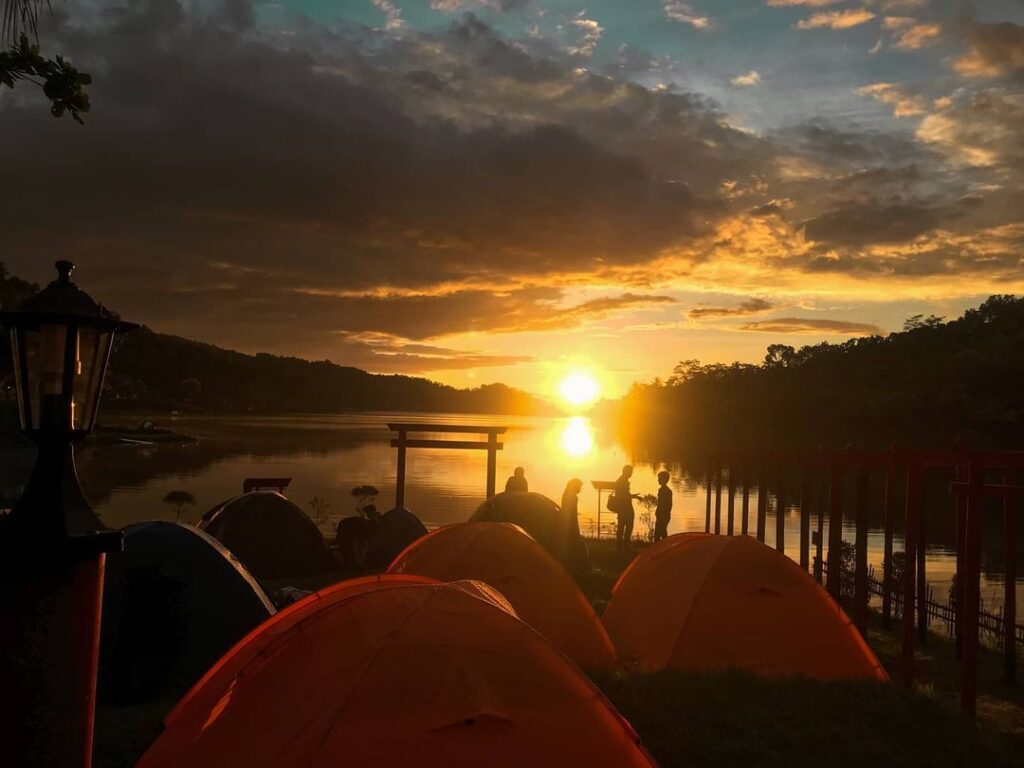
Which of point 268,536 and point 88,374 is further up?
point 88,374

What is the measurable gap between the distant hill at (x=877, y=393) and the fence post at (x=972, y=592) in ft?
162

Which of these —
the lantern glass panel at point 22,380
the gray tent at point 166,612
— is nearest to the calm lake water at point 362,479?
the gray tent at point 166,612

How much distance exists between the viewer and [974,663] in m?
8.80

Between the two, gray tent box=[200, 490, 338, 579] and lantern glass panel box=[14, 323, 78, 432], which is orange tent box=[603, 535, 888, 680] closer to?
lantern glass panel box=[14, 323, 78, 432]

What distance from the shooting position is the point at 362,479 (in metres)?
65.8

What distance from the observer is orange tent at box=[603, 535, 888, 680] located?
8.99 metres

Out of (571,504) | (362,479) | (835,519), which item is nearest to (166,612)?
(571,504)

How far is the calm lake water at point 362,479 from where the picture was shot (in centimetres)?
4088

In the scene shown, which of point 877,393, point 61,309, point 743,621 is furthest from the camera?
point 877,393

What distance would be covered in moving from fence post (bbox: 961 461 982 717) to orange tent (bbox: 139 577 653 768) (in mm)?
5842

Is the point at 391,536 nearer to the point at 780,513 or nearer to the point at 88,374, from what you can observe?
the point at 780,513

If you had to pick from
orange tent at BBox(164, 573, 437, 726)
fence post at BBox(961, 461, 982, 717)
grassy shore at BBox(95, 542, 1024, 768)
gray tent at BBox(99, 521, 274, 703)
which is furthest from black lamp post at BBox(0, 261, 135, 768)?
fence post at BBox(961, 461, 982, 717)

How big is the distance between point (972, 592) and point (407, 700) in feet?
24.1

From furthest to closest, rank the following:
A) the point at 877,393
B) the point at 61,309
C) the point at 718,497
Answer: the point at 877,393, the point at 718,497, the point at 61,309
